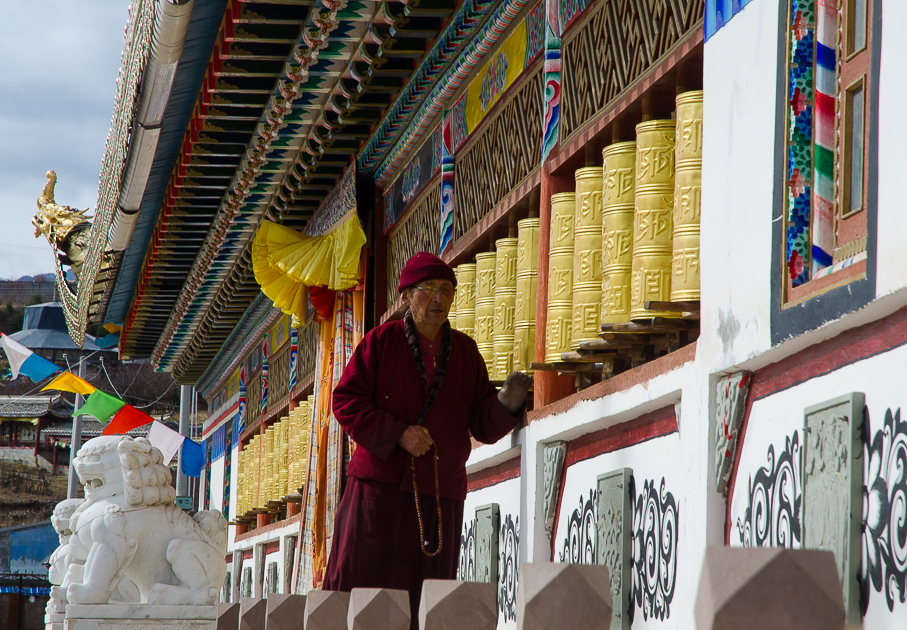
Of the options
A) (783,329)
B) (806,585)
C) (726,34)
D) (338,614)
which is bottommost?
(338,614)

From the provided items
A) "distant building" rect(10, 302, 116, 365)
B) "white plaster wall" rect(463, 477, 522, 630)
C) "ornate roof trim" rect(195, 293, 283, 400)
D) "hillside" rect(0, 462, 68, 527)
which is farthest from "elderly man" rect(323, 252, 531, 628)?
"distant building" rect(10, 302, 116, 365)

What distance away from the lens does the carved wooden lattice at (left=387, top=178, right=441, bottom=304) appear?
19.4 feet

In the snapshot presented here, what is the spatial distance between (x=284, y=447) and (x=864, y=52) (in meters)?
8.78

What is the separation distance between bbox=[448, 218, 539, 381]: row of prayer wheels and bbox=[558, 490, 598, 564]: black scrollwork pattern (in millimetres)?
848

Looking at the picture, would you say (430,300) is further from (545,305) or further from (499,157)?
(499,157)

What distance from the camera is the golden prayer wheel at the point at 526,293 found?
14.8 feet

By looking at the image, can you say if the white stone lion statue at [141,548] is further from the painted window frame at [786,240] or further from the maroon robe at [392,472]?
the painted window frame at [786,240]

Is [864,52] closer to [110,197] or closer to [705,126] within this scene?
[705,126]

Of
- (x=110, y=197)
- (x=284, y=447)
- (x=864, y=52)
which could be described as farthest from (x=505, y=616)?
(x=284, y=447)

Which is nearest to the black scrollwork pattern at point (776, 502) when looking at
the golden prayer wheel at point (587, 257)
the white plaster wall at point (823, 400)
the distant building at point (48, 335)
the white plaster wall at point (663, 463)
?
the white plaster wall at point (823, 400)

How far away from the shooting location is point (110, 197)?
332 inches

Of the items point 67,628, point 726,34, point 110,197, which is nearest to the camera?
point 726,34

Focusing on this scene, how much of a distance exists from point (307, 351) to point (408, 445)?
6320mm

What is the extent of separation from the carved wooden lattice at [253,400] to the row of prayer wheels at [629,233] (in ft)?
29.7
